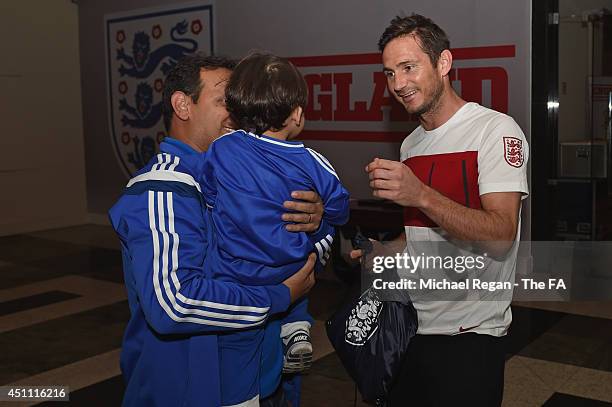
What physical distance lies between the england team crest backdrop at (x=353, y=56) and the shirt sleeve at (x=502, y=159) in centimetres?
369

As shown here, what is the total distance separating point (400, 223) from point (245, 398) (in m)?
3.52

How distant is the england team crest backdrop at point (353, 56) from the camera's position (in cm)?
516

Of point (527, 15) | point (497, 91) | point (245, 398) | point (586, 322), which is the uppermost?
point (527, 15)

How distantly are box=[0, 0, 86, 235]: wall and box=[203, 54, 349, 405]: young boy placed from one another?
7395mm

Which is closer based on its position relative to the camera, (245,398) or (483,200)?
(245,398)

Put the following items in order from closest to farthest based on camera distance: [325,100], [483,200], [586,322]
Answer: [483,200], [586,322], [325,100]

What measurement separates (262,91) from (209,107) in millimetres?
142

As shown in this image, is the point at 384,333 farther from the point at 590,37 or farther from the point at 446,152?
the point at 590,37

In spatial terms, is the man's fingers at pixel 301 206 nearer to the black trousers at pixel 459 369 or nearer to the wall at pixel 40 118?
the black trousers at pixel 459 369

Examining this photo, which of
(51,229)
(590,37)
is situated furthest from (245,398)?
(51,229)

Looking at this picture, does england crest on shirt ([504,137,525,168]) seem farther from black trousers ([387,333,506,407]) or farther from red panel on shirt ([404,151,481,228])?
black trousers ([387,333,506,407])

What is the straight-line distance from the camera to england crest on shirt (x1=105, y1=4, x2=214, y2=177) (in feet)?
24.2

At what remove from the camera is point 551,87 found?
5.16 meters

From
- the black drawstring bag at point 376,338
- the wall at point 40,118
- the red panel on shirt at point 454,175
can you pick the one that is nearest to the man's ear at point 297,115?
the red panel on shirt at point 454,175
